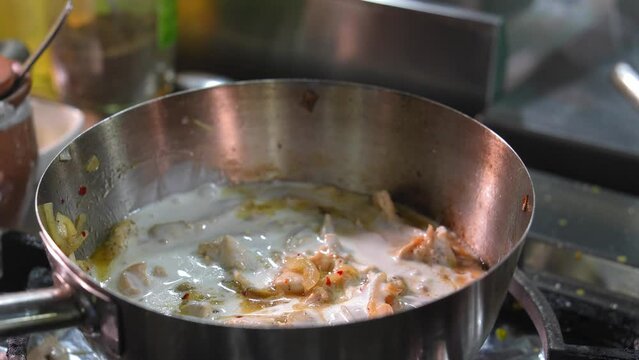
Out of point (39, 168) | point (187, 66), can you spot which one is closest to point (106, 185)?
point (39, 168)

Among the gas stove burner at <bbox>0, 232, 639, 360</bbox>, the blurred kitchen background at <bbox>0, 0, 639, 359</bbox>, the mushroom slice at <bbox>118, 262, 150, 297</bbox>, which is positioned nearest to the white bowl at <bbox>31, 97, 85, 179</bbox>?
the blurred kitchen background at <bbox>0, 0, 639, 359</bbox>

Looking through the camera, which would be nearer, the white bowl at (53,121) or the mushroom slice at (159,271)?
the mushroom slice at (159,271)

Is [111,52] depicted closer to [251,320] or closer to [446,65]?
[446,65]

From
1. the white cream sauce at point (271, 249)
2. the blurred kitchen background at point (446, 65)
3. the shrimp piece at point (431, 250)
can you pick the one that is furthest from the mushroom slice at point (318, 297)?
the blurred kitchen background at point (446, 65)

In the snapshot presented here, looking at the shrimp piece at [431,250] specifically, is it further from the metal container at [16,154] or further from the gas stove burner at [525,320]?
the metal container at [16,154]

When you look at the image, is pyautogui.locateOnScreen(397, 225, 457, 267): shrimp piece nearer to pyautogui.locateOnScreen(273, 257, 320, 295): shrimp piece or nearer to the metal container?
pyautogui.locateOnScreen(273, 257, 320, 295): shrimp piece

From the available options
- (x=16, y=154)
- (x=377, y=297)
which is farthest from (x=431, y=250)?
(x=16, y=154)
